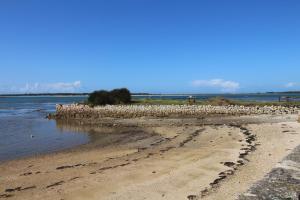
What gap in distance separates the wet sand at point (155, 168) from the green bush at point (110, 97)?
92.7 ft

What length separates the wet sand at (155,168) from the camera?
10836 millimetres

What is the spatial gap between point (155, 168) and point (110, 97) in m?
39.1

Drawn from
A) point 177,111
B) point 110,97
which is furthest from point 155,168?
point 110,97

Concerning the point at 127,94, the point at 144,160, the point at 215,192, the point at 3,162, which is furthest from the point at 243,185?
the point at 127,94

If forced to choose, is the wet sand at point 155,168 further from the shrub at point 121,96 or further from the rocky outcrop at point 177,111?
the shrub at point 121,96

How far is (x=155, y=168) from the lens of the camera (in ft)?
45.3

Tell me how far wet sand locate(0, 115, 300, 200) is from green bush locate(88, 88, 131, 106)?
28.3 m

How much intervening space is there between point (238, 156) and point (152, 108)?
25.9m

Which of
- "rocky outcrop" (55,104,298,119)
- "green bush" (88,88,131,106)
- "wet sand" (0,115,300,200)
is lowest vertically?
"wet sand" (0,115,300,200)

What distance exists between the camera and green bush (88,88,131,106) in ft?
171

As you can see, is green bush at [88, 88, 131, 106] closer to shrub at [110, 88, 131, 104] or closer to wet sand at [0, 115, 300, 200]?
shrub at [110, 88, 131, 104]

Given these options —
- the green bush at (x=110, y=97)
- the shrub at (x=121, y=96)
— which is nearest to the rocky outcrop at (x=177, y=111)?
the green bush at (x=110, y=97)

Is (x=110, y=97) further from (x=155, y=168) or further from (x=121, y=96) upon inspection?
→ (x=155, y=168)

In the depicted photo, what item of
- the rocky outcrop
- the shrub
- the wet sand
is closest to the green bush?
the shrub
